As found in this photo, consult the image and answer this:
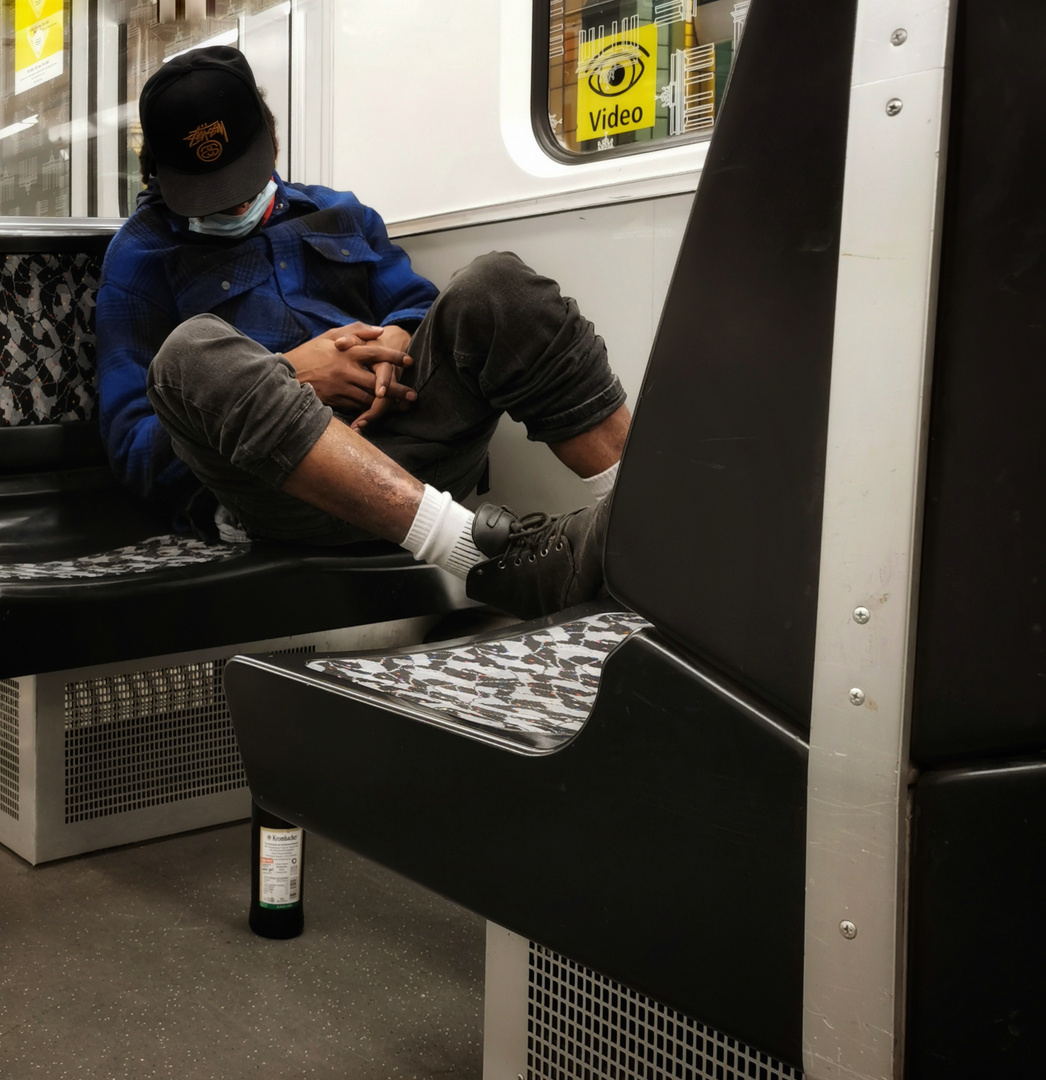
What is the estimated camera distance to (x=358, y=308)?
6.68 feet

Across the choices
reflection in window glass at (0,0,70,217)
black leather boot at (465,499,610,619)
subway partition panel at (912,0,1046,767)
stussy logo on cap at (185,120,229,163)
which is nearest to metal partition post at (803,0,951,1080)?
subway partition panel at (912,0,1046,767)

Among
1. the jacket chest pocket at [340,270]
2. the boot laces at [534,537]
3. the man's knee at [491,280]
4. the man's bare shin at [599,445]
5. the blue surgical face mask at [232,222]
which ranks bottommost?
the boot laces at [534,537]

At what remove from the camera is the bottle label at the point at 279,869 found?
4.16 feet

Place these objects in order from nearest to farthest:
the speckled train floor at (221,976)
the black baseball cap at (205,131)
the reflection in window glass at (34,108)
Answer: the speckled train floor at (221,976), the black baseball cap at (205,131), the reflection in window glass at (34,108)

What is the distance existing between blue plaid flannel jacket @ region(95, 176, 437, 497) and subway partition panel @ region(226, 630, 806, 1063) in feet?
4.01

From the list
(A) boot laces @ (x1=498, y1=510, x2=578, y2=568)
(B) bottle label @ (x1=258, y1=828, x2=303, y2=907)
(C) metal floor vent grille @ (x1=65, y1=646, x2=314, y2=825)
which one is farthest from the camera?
(C) metal floor vent grille @ (x1=65, y1=646, x2=314, y2=825)

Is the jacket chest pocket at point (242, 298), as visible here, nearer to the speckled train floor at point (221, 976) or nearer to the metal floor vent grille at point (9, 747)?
the metal floor vent grille at point (9, 747)

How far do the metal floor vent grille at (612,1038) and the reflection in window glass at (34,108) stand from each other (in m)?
3.25

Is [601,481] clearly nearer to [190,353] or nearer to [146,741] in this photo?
[190,353]

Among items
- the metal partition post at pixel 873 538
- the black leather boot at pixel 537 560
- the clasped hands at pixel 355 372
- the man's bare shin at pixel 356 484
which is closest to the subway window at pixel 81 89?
the clasped hands at pixel 355 372

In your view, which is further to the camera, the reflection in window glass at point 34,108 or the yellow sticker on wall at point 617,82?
the reflection in window glass at point 34,108

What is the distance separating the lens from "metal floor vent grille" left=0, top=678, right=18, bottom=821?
5.06 ft

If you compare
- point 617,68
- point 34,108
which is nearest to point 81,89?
point 34,108

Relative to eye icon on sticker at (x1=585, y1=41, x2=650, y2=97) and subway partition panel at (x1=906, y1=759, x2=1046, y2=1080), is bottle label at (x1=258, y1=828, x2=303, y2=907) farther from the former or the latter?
eye icon on sticker at (x1=585, y1=41, x2=650, y2=97)
